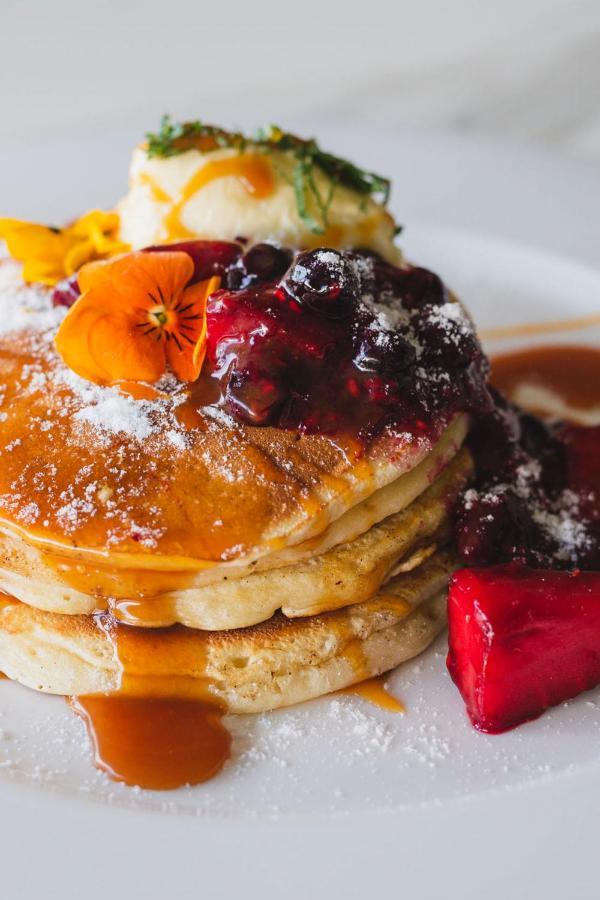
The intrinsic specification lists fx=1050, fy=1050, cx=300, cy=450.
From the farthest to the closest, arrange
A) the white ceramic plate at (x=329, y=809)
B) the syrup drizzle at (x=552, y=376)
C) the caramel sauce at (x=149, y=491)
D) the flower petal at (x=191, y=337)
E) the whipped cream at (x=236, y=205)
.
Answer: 1. the syrup drizzle at (x=552, y=376)
2. the whipped cream at (x=236, y=205)
3. the flower petal at (x=191, y=337)
4. the caramel sauce at (x=149, y=491)
5. the white ceramic plate at (x=329, y=809)

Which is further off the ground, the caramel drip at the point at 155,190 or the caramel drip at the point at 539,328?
the caramel drip at the point at 155,190

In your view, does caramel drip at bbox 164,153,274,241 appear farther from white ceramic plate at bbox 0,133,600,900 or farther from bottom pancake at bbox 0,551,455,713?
white ceramic plate at bbox 0,133,600,900

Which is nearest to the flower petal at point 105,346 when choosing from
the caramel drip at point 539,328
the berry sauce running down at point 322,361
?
the berry sauce running down at point 322,361

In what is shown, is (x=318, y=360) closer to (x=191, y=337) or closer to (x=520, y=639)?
(x=191, y=337)

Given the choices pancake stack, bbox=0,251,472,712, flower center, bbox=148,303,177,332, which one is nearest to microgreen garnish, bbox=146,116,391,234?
flower center, bbox=148,303,177,332

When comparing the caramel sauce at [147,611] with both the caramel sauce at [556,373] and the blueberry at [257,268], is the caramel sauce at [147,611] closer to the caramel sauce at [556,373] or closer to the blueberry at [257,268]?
the blueberry at [257,268]

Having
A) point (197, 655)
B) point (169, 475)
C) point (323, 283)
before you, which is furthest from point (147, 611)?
point (323, 283)

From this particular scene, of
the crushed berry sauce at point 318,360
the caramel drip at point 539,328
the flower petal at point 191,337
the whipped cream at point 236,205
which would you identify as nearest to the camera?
the crushed berry sauce at point 318,360
